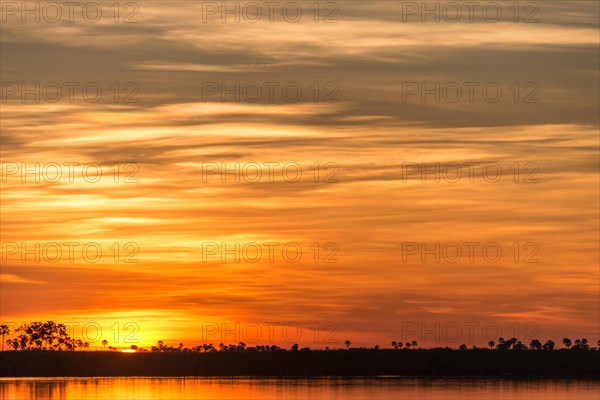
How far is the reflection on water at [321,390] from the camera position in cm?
11794

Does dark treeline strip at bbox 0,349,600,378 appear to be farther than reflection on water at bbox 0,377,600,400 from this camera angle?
Yes

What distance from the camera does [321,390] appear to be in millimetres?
129125

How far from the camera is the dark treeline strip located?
620 feet

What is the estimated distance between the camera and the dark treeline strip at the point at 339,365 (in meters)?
189

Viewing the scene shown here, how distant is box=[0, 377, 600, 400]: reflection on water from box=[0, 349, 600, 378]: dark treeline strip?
3625cm

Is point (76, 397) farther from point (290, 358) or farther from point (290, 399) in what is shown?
point (290, 358)

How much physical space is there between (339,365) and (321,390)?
6423 cm

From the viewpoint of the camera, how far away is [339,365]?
193 m

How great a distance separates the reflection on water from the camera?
117938 millimetres

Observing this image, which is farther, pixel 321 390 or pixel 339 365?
pixel 339 365

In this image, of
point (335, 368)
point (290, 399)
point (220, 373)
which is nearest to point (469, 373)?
point (335, 368)

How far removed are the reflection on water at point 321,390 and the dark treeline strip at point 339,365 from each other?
36.2 m

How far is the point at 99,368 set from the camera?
19838 centimetres

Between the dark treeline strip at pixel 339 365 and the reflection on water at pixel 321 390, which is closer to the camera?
the reflection on water at pixel 321 390
